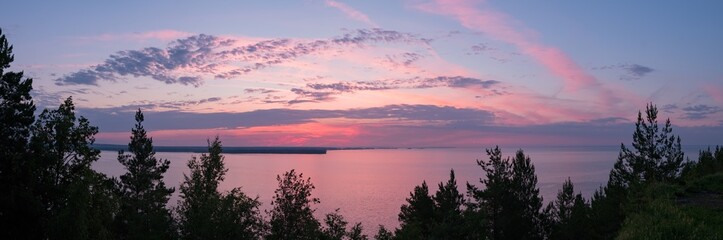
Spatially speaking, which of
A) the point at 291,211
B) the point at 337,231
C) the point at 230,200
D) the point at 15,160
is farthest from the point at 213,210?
the point at 15,160

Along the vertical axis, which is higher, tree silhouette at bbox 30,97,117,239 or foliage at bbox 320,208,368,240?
tree silhouette at bbox 30,97,117,239

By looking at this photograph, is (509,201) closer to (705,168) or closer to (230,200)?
(705,168)

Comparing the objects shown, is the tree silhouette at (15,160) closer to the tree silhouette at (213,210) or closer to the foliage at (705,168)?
the tree silhouette at (213,210)

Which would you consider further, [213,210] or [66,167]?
[213,210]

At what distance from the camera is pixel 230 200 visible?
143ft

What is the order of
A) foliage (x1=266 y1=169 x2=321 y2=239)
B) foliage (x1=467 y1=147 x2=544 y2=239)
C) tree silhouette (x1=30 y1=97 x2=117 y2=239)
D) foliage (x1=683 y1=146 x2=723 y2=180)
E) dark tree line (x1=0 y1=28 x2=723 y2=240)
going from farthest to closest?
foliage (x1=467 y1=147 x2=544 y2=239), foliage (x1=266 y1=169 x2=321 y2=239), foliage (x1=683 y1=146 x2=723 y2=180), tree silhouette (x1=30 y1=97 x2=117 y2=239), dark tree line (x1=0 y1=28 x2=723 y2=240)

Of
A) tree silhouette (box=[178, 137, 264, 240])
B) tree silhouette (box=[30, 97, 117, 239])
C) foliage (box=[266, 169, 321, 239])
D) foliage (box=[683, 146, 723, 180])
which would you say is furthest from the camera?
foliage (box=[266, 169, 321, 239])

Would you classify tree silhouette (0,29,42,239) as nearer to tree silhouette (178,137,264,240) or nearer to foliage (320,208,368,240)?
tree silhouette (178,137,264,240)

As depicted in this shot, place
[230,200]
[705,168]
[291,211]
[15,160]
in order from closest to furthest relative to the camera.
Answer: [15,160] < [230,200] < [705,168] < [291,211]

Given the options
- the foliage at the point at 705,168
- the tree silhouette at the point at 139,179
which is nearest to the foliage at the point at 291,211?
the tree silhouette at the point at 139,179

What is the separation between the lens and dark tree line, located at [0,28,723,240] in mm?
29275

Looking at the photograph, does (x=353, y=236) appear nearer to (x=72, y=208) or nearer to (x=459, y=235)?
(x=459, y=235)

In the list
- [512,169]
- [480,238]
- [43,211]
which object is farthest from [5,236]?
[512,169]


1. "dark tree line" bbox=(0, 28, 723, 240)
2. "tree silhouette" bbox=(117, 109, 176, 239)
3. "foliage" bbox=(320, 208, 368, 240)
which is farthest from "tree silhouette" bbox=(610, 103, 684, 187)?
"tree silhouette" bbox=(117, 109, 176, 239)
